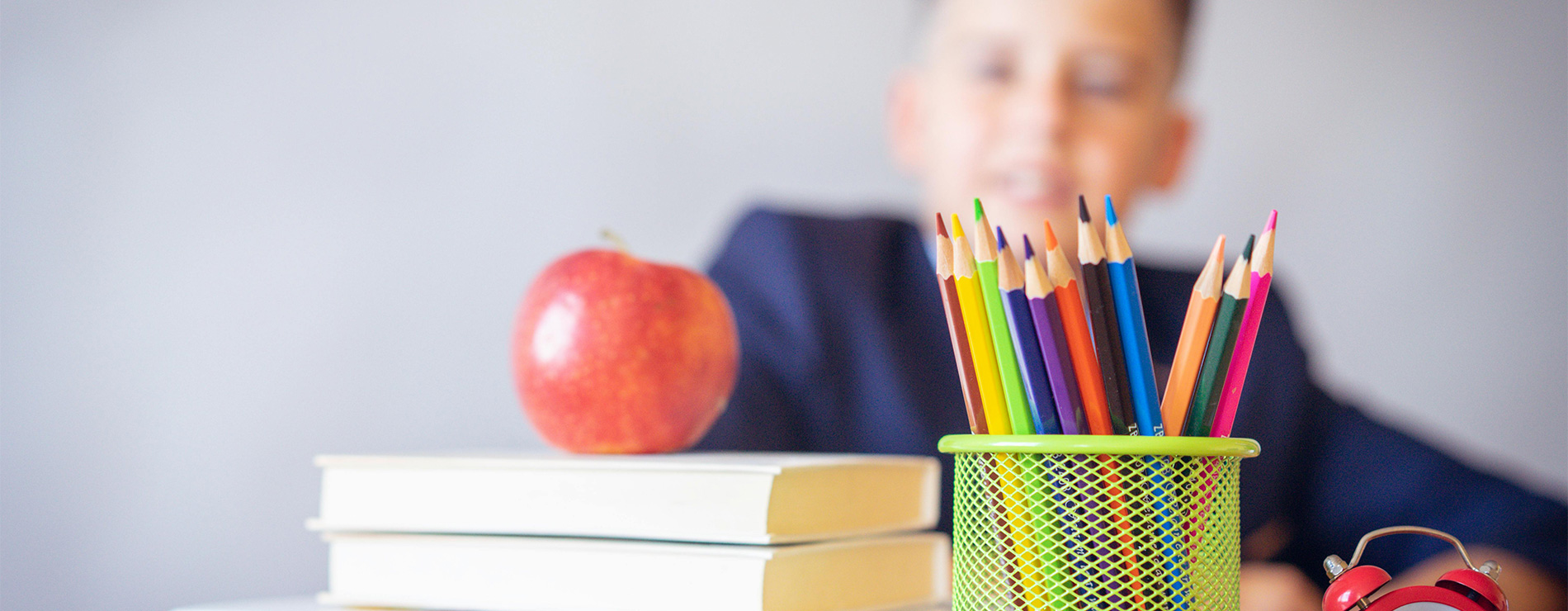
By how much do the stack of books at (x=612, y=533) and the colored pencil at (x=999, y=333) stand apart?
7 cm

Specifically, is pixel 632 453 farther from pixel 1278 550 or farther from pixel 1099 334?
pixel 1278 550

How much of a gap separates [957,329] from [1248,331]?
71 mm

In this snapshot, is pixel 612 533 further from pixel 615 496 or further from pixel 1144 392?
pixel 1144 392

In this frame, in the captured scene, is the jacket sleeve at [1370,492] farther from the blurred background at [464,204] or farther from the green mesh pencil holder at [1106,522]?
the green mesh pencil holder at [1106,522]

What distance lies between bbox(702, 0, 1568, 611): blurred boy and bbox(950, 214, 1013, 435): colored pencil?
39cm

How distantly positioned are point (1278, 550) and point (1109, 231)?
0.58m

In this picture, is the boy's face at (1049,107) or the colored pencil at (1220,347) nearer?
the colored pencil at (1220,347)

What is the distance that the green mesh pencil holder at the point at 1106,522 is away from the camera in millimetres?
236

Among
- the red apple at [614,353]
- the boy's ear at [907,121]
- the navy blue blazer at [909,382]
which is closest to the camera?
the red apple at [614,353]

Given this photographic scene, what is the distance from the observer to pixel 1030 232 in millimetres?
693

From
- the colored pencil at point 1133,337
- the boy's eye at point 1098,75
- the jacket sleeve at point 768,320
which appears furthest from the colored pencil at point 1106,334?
the boy's eye at point 1098,75

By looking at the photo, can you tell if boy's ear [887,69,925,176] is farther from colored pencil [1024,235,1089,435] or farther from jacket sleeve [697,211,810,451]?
colored pencil [1024,235,1089,435]

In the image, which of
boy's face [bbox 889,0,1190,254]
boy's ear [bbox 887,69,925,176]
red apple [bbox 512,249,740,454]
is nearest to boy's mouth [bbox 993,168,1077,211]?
boy's face [bbox 889,0,1190,254]

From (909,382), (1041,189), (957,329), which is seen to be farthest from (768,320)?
(957,329)
